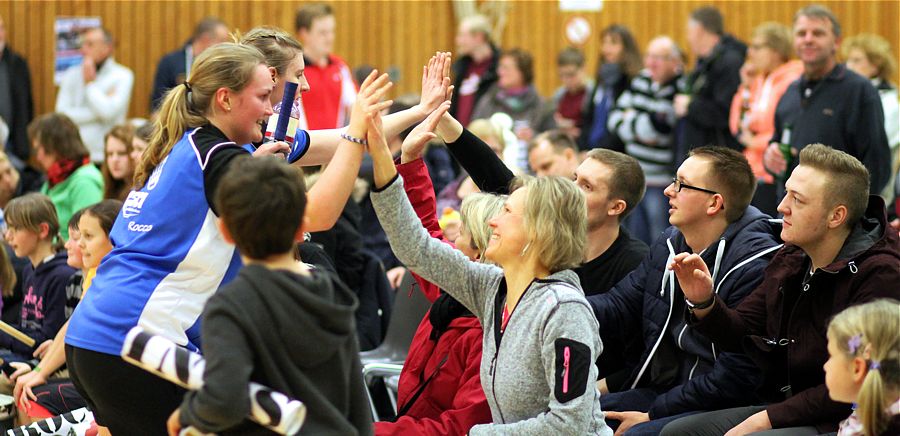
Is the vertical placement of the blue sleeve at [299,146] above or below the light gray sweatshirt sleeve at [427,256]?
above

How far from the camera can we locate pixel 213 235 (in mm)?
2656

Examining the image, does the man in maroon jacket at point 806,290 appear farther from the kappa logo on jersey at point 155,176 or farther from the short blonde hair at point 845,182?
the kappa logo on jersey at point 155,176

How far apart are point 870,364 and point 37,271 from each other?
347 cm

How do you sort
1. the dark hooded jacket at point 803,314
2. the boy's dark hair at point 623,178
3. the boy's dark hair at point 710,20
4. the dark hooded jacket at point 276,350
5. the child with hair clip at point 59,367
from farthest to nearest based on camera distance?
the boy's dark hair at point 710,20, the child with hair clip at point 59,367, the boy's dark hair at point 623,178, the dark hooded jacket at point 803,314, the dark hooded jacket at point 276,350

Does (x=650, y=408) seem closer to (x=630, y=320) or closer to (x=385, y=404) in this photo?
(x=630, y=320)

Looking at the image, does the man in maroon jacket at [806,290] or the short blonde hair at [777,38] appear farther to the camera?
the short blonde hair at [777,38]

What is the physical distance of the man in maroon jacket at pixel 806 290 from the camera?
10.0 ft

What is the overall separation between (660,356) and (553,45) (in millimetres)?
6527

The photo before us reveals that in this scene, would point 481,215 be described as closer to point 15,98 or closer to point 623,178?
point 623,178

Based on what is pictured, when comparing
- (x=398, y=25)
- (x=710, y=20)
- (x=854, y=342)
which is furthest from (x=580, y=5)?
(x=854, y=342)

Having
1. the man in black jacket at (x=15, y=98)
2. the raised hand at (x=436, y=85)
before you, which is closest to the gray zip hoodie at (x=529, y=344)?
the raised hand at (x=436, y=85)

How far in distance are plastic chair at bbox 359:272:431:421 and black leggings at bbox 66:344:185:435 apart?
1.88m

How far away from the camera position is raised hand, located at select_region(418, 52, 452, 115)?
127 inches

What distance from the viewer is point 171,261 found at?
2645 millimetres
